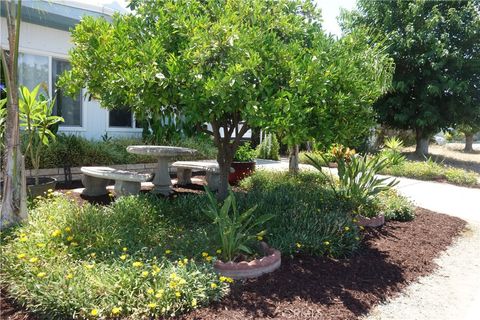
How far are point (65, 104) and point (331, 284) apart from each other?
8.32m

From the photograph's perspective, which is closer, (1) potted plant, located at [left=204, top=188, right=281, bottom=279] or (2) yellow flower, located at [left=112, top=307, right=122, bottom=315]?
(2) yellow flower, located at [left=112, top=307, right=122, bottom=315]

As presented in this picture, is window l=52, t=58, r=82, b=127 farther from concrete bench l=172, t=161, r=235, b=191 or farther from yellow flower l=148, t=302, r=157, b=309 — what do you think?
yellow flower l=148, t=302, r=157, b=309

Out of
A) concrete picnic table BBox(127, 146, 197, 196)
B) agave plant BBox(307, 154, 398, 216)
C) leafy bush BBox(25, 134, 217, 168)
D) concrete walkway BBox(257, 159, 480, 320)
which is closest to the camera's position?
concrete walkway BBox(257, 159, 480, 320)

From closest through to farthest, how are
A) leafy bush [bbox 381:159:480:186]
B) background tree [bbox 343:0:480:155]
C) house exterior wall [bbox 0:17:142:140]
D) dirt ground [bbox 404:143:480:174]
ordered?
1. house exterior wall [bbox 0:17:142:140]
2. leafy bush [bbox 381:159:480:186]
3. background tree [bbox 343:0:480:155]
4. dirt ground [bbox 404:143:480:174]

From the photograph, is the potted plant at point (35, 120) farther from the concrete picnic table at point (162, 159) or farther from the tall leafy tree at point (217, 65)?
the concrete picnic table at point (162, 159)

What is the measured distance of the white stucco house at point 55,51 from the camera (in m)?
8.83

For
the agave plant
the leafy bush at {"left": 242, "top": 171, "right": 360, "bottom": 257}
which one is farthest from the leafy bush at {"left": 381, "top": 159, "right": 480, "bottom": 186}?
the leafy bush at {"left": 242, "top": 171, "right": 360, "bottom": 257}

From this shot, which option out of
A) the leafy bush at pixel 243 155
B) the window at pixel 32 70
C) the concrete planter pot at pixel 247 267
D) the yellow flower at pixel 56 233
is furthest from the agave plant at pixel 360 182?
the window at pixel 32 70

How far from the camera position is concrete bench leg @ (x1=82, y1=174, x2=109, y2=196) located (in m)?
6.98

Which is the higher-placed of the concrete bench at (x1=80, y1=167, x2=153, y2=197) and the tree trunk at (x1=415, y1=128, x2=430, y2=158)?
the tree trunk at (x1=415, y1=128, x2=430, y2=158)

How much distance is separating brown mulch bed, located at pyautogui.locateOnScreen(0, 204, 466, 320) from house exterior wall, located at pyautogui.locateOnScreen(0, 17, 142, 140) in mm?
6530

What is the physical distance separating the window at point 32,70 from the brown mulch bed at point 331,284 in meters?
7.33

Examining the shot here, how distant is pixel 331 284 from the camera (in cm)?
390

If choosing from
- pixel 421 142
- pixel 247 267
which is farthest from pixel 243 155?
pixel 421 142
